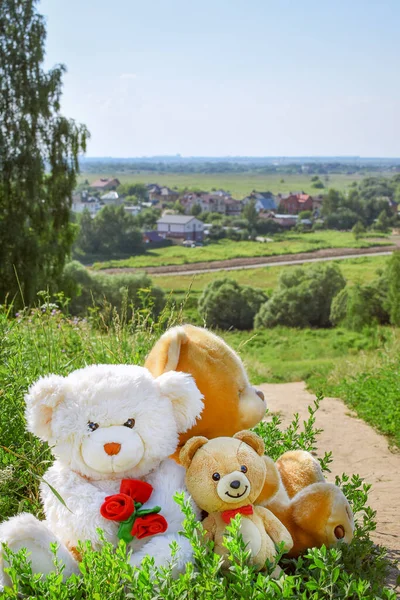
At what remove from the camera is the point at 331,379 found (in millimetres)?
8875

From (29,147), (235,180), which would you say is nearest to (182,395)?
(29,147)

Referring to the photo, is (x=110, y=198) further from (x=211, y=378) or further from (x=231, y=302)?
(x=211, y=378)

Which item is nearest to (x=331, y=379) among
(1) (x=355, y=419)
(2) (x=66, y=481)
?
(1) (x=355, y=419)

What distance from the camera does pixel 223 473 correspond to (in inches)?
98.3

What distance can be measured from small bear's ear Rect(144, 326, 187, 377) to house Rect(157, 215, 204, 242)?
61178mm

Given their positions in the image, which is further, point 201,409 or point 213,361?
point 213,361

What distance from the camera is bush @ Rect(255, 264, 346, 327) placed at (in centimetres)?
3909

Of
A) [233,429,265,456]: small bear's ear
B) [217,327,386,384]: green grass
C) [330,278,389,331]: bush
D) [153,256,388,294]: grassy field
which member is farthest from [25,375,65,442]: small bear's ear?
[153,256,388,294]: grassy field

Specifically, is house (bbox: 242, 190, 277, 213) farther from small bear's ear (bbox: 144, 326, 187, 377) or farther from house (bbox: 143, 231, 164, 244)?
small bear's ear (bbox: 144, 326, 187, 377)

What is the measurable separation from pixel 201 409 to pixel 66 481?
0.59m

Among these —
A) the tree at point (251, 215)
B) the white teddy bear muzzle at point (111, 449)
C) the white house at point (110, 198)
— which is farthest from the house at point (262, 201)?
the white teddy bear muzzle at point (111, 449)

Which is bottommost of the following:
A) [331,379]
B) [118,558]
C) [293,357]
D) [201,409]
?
[293,357]

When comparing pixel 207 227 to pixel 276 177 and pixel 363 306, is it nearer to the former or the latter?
pixel 363 306

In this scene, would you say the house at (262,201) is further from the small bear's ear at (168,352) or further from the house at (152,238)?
the small bear's ear at (168,352)
